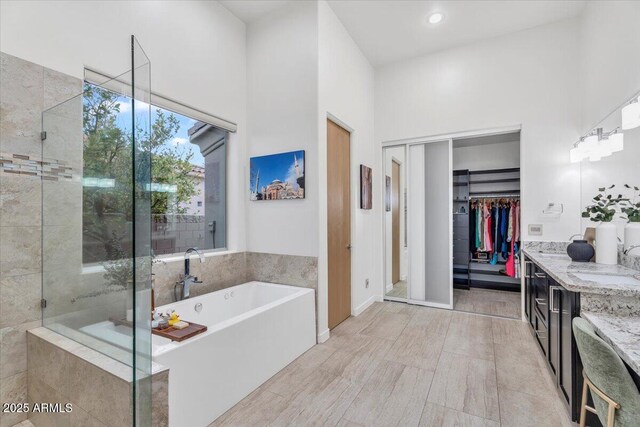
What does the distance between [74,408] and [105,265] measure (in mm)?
764

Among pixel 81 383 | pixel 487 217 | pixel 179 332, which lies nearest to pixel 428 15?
pixel 487 217

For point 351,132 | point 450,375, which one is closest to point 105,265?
point 450,375

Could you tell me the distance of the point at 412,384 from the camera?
7.55ft

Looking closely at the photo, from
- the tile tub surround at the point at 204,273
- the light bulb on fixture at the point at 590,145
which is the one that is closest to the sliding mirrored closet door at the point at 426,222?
the light bulb on fixture at the point at 590,145

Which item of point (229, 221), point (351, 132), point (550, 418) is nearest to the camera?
point (550, 418)

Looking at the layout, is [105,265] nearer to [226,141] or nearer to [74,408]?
[74,408]

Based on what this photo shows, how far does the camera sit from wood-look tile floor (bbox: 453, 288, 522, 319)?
3979mm

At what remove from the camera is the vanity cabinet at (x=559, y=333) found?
69.3 inches

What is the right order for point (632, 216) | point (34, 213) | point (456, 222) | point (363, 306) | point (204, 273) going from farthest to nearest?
1. point (456, 222)
2. point (363, 306)
3. point (204, 273)
4. point (632, 216)
5. point (34, 213)

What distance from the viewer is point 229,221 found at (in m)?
3.43

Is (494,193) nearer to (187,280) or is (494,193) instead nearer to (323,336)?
(323,336)

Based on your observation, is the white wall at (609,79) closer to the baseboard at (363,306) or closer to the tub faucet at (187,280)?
the baseboard at (363,306)

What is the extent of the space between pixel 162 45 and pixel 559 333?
388 centimetres

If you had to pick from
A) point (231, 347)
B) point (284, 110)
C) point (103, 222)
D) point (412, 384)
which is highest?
point (284, 110)
